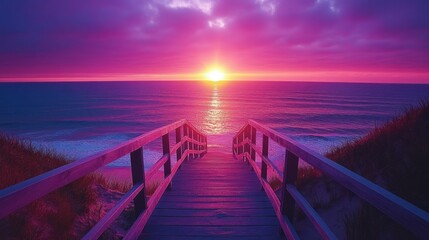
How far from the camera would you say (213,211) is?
365cm

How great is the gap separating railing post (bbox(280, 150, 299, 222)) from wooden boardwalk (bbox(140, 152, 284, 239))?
40 centimetres

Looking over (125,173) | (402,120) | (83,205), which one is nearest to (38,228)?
(83,205)

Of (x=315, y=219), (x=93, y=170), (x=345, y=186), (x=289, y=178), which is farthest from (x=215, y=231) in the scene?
(x=345, y=186)

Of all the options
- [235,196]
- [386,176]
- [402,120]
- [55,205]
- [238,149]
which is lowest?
[238,149]

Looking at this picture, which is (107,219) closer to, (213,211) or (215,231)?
(215,231)

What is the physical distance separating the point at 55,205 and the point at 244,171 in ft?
12.2

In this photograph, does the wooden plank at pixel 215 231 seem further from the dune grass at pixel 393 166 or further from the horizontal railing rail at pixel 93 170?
the dune grass at pixel 393 166

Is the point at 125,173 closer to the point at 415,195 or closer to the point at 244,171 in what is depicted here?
the point at 244,171

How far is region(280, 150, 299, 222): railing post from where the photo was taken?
271 cm

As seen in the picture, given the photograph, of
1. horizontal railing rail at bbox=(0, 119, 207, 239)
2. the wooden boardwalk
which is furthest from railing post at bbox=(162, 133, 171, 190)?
the wooden boardwalk

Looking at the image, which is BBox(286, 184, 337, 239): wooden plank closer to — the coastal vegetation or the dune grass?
the dune grass

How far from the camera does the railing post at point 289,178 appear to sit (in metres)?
2.71

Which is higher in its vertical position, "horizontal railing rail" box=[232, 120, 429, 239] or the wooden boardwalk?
"horizontal railing rail" box=[232, 120, 429, 239]

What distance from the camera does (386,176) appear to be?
3.40 m
